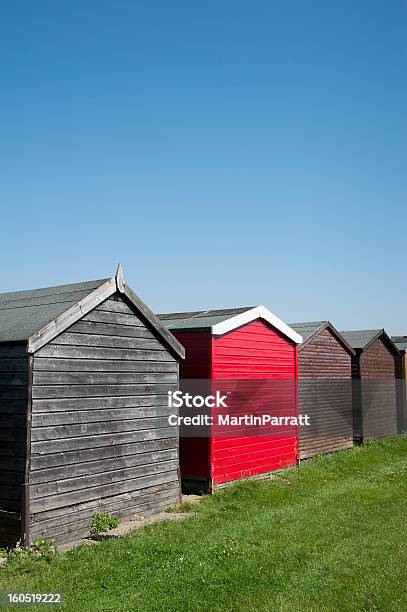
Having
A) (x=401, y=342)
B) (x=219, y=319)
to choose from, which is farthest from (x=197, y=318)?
(x=401, y=342)

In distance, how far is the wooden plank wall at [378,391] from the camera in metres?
24.9

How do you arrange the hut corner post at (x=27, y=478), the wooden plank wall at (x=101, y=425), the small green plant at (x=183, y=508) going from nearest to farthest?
the hut corner post at (x=27, y=478)
the wooden plank wall at (x=101, y=425)
the small green plant at (x=183, y=508)

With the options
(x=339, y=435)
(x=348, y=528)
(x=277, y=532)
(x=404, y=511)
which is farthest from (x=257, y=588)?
(x=339, y=435)

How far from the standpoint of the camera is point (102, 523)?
1051 cm

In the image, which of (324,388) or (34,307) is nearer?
(34,307)

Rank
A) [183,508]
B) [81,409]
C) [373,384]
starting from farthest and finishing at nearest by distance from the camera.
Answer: [373,384], [183,508], [81,409]

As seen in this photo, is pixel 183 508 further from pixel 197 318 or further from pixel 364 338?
pixel 364 338

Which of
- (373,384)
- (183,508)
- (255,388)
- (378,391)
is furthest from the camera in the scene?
(378,391)

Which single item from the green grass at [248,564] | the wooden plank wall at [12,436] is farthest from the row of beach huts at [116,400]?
the green grass at [248,564]

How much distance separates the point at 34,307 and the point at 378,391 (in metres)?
18.7

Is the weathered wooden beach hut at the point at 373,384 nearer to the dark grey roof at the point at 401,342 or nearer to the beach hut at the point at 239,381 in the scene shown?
the dark grey roof at the point at 401,342

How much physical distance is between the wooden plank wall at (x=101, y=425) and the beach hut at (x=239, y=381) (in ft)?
6.19

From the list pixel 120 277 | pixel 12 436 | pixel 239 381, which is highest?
pixel 120 277

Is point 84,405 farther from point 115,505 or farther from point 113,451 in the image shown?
point 115,505
